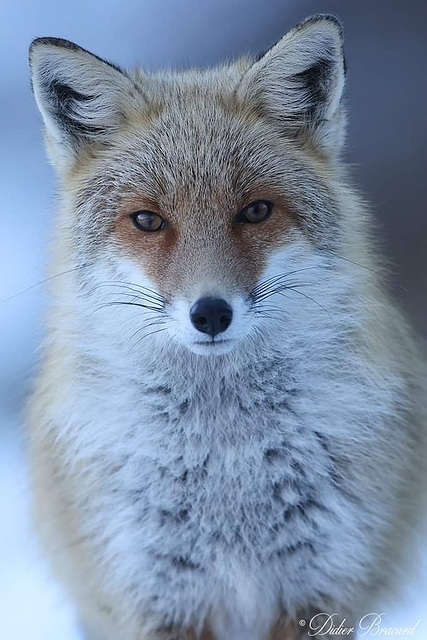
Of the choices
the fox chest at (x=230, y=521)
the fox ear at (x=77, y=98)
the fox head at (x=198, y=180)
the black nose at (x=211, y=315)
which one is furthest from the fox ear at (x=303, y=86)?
the fox chest at (x=230, y=521)

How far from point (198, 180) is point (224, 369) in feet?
1.12

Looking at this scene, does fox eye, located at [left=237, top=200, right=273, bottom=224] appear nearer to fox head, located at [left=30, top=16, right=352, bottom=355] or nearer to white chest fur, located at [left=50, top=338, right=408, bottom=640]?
fox head, located at [left=30, top=16, right=352, bottom=355]

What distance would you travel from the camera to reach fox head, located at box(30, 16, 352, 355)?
1.36 m

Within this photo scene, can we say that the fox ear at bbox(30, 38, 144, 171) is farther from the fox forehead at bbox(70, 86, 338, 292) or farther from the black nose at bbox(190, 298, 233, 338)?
the black nose at bbox(190, 298, 233, 338)

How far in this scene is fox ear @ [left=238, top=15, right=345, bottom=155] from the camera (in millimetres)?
1456

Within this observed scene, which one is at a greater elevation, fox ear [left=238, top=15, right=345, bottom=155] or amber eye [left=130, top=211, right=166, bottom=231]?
fox ear [left=238, top=15, right=345, bottom=155]

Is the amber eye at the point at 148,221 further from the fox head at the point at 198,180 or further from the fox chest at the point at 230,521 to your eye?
the fox chest at the point at 230,521

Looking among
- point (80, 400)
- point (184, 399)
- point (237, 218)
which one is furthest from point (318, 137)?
point (80, 400)

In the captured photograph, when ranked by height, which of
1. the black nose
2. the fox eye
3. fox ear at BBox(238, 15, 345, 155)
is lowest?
the black nose

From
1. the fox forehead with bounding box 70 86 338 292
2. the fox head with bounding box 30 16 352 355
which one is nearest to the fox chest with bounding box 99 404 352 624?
the fox head with bounding box 30 16 352 355

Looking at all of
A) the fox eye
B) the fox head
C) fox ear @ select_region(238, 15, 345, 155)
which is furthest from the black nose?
fox ear @ select_region(238, 15, 345, 155)

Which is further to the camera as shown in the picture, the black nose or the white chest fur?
the white chest fur

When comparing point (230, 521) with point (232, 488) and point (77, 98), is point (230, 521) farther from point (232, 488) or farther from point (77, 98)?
point (77, 98)

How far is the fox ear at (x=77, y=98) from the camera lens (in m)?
1.44
